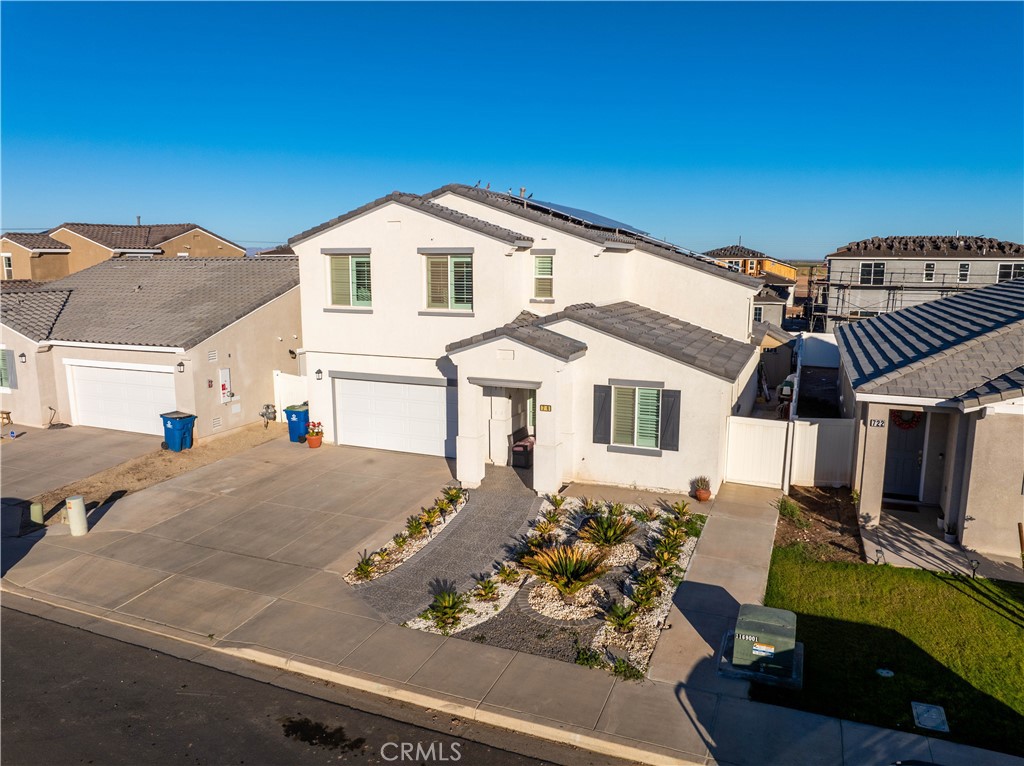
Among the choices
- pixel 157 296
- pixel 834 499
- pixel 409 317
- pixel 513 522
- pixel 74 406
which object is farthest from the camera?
pixel 157 296

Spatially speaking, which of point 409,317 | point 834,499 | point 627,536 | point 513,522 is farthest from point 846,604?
point 409,317

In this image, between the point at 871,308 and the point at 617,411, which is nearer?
the point at 617,411

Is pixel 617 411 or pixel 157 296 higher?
pixel 157 296

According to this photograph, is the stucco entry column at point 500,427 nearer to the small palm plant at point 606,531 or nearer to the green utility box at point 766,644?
the small palm plant at point 606,531

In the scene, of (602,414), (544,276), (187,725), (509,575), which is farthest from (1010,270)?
(187,725)

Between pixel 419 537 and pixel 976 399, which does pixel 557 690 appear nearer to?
pixel 419 537

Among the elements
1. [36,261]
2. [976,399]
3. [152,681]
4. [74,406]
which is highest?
[36,261]

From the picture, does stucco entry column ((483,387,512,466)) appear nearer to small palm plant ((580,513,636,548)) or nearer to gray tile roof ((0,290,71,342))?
small palm plant ((580,513,636,548))
